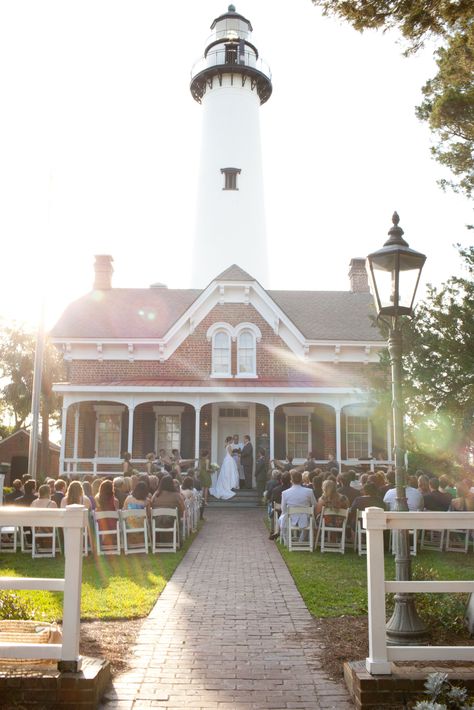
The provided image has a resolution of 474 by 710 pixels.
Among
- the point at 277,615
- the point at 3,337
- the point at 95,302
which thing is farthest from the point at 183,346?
the point at 3,337

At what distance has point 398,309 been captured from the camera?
6.43 meters

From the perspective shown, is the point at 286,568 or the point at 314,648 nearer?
the point at 314,648

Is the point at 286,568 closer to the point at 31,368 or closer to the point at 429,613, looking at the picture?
the point at 429,613

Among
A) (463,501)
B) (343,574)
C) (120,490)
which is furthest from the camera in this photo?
(120,490)

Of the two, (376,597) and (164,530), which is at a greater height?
(376,597)

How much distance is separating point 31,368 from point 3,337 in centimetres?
1004

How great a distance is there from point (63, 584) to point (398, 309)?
3.95 m

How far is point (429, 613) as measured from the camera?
6.35 metres

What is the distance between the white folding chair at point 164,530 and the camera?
448 inches

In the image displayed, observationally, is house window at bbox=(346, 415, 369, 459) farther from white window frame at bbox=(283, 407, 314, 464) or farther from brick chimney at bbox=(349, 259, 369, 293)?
brick chimney at bbox=(349, 259, 369, 293)

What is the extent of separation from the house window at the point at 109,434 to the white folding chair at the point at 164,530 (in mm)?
11466

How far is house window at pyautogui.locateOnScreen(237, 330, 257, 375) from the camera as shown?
23.7 metres

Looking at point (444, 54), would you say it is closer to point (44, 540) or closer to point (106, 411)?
point (44, 540)

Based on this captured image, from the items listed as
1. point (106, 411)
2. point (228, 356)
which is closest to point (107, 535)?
point (106, 411)
